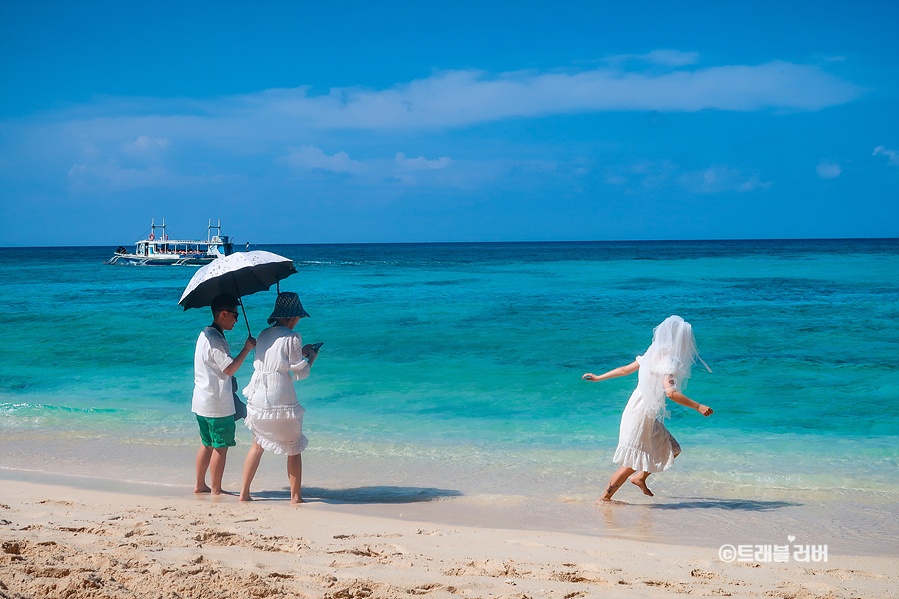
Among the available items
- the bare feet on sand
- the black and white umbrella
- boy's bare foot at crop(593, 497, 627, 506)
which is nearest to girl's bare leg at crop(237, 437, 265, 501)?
the black and white umbrella

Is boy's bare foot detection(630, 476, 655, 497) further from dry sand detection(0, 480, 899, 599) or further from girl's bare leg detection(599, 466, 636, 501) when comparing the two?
dry sand detection(0, 480, 899, 599)

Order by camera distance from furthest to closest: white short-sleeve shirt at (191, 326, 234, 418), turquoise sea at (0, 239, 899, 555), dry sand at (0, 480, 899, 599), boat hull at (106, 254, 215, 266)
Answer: boat hull at (106, 254, 215, 266), turquoise sea at (0, 239, 899, 555), white short-sleeve shirt at (191, 326, 234, 418), dry sand at (0, 480, 899, 599)

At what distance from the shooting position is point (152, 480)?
5.72m

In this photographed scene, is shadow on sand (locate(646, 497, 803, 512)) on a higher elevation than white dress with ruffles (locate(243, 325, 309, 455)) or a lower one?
lower

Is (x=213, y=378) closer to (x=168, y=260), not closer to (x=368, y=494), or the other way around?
(x=368, y=494)

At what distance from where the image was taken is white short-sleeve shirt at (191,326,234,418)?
4.78m

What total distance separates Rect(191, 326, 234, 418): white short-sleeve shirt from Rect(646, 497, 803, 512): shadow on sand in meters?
3.31

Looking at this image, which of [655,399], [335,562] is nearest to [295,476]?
[335,562]

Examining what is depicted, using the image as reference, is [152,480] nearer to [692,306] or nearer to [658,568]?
[658,568]

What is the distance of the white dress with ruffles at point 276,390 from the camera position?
4.66m

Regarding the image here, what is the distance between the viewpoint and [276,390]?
4.70 m

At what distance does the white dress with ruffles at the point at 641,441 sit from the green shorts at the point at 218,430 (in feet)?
9.43

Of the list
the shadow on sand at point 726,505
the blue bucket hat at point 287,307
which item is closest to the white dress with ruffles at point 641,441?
the shadow on sand at point 726,505

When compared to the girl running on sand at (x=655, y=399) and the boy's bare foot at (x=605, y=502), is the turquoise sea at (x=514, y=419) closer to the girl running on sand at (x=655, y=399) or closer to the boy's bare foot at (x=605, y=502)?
the boy's bare foot at (x=605, y=502)
